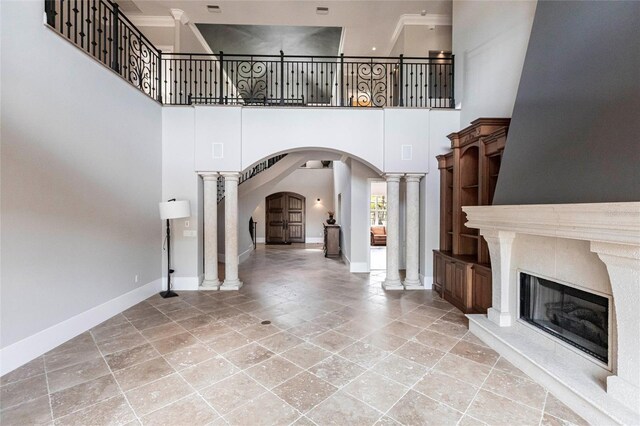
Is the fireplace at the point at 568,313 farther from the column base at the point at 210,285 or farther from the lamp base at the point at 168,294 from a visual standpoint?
the lamp base at the point at 168,294

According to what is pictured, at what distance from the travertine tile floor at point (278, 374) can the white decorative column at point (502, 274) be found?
16.2 inches

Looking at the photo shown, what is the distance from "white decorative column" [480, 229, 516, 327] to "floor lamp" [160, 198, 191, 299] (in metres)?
4.69

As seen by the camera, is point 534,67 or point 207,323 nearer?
point 534,67

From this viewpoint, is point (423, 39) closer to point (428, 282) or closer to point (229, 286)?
point (428, 282)

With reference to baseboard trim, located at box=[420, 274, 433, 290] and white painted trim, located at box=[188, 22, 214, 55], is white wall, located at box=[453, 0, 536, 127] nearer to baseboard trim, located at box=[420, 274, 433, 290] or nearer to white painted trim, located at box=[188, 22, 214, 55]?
baseboard trim, located at box=[420, 274, 433, 290]

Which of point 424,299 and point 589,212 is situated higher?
point 589,212

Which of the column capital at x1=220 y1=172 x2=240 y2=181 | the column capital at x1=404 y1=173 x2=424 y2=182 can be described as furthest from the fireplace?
the column capital at x1=220 y1=172 x2=240 y2=181

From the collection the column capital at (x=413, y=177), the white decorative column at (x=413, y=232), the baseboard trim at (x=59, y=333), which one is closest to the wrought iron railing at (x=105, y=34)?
the baseboard trim at (x=59, y=333)

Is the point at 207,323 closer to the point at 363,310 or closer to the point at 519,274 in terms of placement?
the point at 363,310

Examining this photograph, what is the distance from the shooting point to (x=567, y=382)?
2189 mm

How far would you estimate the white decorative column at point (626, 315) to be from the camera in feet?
6.10

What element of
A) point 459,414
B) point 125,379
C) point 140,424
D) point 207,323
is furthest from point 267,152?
point 459,414

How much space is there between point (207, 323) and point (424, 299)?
3.50m

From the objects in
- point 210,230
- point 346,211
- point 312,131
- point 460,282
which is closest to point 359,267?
point 346,211
